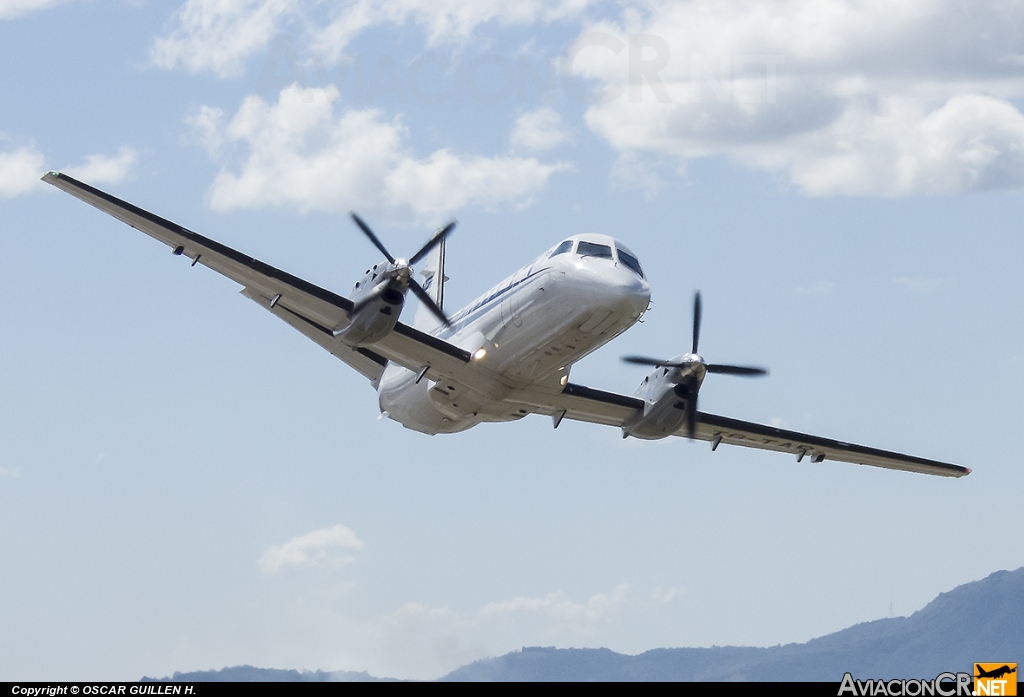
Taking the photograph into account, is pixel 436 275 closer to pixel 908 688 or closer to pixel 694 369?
pixel 694 369

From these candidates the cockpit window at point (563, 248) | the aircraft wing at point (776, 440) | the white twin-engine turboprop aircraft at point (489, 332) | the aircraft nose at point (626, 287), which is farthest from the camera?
the aircraft wing at point (776, 440)

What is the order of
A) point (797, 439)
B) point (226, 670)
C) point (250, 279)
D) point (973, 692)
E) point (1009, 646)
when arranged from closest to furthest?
1. point (973, 692)
2. point (250, 279)
3. point (797, 439)
4. point (226, 670)
5. point (1009, 646)

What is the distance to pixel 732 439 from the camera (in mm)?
32469

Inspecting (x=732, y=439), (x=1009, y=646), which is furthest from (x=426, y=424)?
(x=1009, y=646)

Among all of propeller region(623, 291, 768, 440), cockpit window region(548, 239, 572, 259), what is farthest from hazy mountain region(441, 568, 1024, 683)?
cockpit window region(548, 239, 572, 259)

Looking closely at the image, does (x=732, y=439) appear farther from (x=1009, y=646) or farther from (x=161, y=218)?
(x=1009, y=646)

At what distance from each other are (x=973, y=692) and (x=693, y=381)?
10069 mm

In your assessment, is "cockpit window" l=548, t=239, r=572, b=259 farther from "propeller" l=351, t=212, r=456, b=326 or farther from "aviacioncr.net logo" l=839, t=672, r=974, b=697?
"aviacioncr.net logo" l=839, t=672, r=974, b=697

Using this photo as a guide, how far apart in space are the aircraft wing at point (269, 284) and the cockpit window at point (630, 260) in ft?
14.3

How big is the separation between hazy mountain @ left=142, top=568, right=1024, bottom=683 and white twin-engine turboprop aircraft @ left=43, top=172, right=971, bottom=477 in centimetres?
3176

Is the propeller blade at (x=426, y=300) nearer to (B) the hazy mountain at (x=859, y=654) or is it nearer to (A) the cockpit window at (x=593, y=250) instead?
(A) the cockpit window at (x=593, y=250)

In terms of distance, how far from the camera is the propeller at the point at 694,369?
26859mm

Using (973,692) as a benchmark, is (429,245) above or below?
above

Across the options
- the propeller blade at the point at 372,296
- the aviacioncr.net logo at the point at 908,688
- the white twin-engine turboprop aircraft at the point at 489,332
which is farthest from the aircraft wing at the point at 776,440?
the aviacioncr.net logo at the point at 908,688
